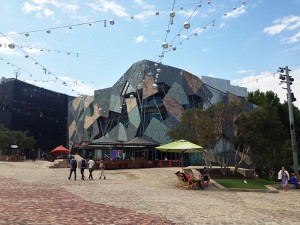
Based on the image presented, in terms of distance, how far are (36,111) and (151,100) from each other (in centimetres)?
3235

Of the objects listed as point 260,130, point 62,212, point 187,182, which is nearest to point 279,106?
point 260,130

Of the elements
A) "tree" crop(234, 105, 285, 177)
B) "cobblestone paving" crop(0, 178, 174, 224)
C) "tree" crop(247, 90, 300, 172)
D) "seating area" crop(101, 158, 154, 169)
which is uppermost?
"tree" crop(247, 90, 300, 172)

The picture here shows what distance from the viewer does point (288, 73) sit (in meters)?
22.0

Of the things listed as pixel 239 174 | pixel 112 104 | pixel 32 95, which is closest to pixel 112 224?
pixel 239 174

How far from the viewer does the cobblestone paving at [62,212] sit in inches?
309

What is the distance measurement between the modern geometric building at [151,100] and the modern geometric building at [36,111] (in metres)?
19.0

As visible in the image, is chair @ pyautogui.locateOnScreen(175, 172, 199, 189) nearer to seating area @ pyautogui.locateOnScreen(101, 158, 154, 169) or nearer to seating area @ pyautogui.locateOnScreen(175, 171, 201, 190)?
seating area @ pyautogui.locateOnScreen(175, 171, 201, 190)

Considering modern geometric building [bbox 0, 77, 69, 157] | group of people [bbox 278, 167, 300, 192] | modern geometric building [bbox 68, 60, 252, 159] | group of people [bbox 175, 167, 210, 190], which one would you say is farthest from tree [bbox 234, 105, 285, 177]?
modern geometric building [bbox 0, 77, 69, 157]

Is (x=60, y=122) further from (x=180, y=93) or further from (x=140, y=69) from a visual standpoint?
(x=180, y=93)

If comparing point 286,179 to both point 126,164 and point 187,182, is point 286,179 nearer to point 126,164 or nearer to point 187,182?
point 187,182

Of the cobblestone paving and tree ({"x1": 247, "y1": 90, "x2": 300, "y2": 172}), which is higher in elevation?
tree ({"x1": 247, "y1": 90, "x2": 300, "y2": 172})

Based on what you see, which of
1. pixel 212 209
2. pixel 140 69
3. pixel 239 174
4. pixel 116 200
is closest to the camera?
pixel 212 209

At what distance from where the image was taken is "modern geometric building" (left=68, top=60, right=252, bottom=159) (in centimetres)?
4200

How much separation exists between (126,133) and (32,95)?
2932 cm
